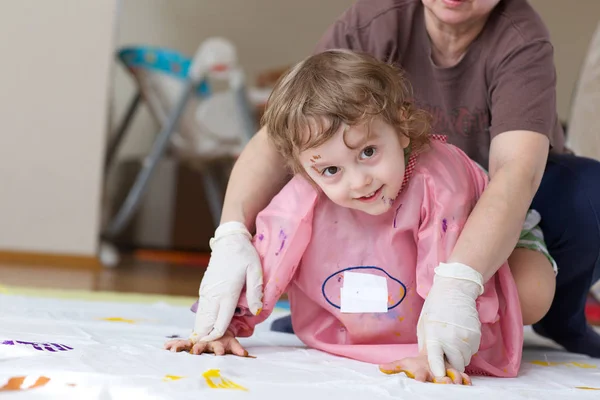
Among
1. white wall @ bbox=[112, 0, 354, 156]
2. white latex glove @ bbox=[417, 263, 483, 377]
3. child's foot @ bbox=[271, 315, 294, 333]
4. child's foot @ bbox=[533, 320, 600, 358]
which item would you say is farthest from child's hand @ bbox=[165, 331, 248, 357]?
white wall @ bbox=[112, 0, 354, 156]

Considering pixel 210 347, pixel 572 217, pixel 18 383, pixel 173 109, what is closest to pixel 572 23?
pixel 173 109

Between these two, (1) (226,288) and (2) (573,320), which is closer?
(1) (226,288)

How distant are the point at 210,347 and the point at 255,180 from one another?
0.27 metres

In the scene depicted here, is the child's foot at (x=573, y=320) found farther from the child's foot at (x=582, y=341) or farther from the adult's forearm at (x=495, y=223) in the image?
the adult's forearm at (x=495, y=223)

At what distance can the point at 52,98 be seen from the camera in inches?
107

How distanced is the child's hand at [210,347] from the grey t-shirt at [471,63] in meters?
0.46

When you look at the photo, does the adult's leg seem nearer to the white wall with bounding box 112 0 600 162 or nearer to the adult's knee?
the adult's knee

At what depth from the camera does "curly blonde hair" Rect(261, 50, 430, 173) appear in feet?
3.02

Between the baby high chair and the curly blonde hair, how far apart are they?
1.85 m

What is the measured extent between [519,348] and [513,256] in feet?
0.53

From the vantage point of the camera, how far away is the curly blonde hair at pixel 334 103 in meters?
0.92

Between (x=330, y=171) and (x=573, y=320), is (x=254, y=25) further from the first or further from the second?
(x=330, y=171)

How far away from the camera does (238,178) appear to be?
114cm

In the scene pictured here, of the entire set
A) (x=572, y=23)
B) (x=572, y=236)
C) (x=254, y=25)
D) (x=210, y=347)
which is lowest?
(x=210, y=347)
